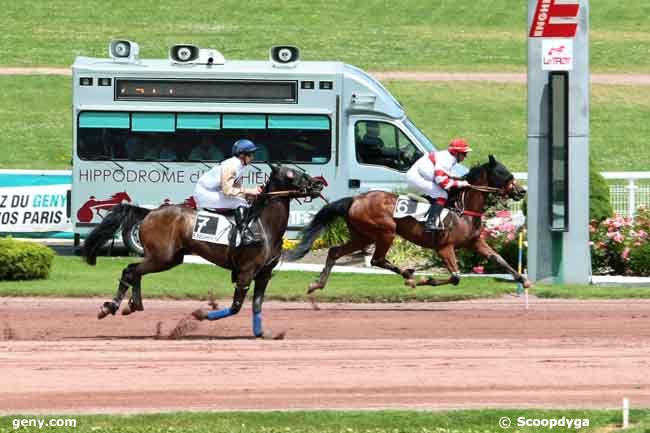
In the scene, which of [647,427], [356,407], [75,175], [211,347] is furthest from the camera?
[75,175]

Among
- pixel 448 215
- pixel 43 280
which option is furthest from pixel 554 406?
pixel 43 280

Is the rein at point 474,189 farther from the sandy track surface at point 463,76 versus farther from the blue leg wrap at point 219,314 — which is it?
the sandy track surface at point 463,76

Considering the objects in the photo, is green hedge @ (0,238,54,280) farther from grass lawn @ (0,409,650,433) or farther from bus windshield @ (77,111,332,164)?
grass lawn @ (0,409,650,433)

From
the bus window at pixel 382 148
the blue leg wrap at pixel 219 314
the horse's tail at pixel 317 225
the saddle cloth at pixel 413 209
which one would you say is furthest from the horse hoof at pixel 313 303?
the bus window at pixel 382 148

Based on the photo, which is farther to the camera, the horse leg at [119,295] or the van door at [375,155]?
the van door at [375,155]

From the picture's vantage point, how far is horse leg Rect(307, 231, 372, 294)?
18312mm

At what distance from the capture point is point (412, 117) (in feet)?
131

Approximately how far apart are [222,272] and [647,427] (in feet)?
40.9

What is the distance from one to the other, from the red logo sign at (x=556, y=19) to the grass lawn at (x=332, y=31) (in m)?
24.7

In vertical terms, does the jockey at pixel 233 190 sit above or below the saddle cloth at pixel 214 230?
above

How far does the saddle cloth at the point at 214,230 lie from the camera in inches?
610

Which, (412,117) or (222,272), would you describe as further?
(412,117)

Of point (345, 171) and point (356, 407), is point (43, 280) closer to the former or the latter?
point (345, 171)
